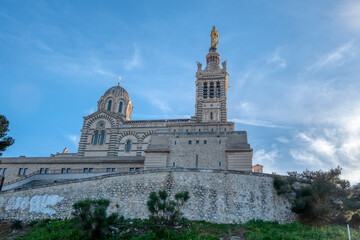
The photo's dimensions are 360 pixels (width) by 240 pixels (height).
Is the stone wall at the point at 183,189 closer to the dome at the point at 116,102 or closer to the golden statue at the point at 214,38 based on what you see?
the dome at the point at 116,102

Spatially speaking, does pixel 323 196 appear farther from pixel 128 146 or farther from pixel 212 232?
pixel 128 146

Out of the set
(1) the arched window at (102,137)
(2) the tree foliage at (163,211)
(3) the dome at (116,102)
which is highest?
(3) the dome at (116,102)

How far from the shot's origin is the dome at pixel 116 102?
5051 cm

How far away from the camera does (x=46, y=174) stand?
3781 cm

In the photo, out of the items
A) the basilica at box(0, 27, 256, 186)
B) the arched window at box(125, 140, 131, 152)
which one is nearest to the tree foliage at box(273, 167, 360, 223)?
the basilica at box(0, 27, 256, 186)

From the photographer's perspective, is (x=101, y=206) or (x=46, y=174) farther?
(x=46, y=174)

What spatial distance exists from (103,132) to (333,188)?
108ft

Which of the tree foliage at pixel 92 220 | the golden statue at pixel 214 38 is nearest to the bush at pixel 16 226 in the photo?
the tree foliage at pixel 92 220

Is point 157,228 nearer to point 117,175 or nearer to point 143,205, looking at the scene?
point 143,205

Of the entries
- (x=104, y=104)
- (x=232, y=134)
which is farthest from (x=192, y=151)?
(x=104, y=104)

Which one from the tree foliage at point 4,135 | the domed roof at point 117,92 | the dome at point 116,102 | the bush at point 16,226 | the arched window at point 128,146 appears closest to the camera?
the bush at point 16,226

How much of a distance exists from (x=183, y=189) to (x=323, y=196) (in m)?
10.9

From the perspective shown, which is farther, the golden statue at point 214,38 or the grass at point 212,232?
the golden statue at point 214,38

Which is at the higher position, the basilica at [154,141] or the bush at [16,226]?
the basilica at [154,141]
